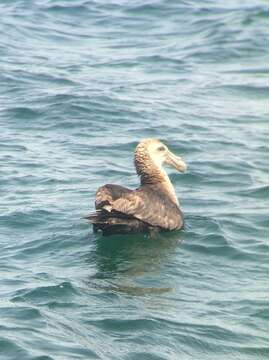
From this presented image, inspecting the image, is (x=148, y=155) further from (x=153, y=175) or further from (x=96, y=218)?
(x=96, y=218)

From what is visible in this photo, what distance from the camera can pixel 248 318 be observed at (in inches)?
422

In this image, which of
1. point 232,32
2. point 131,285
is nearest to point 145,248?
point 131,285

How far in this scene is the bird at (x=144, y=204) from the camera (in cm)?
1237

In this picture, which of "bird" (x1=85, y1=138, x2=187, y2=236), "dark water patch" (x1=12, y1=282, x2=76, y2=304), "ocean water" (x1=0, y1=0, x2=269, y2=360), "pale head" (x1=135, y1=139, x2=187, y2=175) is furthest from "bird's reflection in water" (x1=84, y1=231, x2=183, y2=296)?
"pale head" (x1=135, y1=139, x2=187, y2=175)

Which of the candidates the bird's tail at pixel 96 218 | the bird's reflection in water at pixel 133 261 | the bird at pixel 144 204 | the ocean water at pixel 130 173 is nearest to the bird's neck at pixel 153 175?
→ the bird at pixel 144 204

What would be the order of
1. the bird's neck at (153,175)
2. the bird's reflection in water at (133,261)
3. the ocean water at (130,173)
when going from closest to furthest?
the ocean water at (130,173), the bird's reflection in water at (133,261), the bird's neck at (153,175)

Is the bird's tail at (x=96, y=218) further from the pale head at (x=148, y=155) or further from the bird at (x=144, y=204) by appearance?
the pale head at (x=148, y=155)

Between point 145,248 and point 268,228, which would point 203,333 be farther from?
point 268,228

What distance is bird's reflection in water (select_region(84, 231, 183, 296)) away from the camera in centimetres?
1140

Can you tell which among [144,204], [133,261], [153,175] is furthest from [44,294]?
[153,175]

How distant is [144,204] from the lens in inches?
500

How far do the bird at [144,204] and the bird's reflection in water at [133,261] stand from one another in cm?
13

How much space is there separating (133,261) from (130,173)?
3.76 meters

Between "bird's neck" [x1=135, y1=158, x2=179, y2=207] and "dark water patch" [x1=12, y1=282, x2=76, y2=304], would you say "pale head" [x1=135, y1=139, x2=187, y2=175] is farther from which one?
"dark water patch" [x1=12, y1=282, x2=76, y2=304]
